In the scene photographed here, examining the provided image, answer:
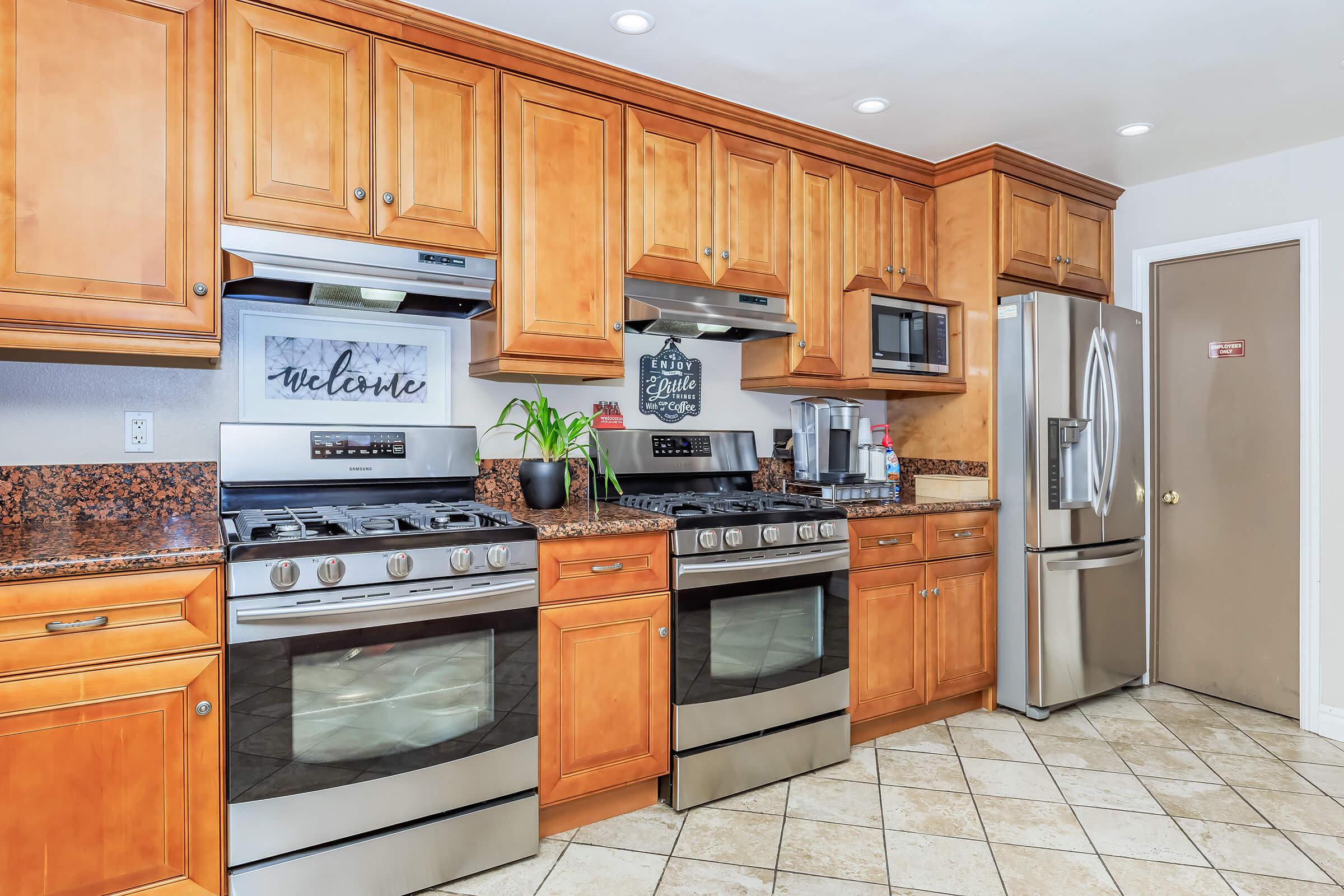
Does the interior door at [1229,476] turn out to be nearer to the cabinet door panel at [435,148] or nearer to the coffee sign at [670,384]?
the coffee sign at [670,384]

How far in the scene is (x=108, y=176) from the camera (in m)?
1.91

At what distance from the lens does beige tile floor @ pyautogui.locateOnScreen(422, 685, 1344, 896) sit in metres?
2.06

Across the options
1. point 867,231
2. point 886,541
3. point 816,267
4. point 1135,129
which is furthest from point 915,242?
point 886,541

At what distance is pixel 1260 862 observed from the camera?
2160mm

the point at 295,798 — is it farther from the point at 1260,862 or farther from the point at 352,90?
the point at 1260,862

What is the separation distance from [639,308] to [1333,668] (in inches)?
126

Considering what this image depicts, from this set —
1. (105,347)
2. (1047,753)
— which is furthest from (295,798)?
(1047,753)

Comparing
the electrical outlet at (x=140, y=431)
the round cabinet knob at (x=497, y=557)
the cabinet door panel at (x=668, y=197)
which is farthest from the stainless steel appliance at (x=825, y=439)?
the electrical outlet at (x=140, y=431)

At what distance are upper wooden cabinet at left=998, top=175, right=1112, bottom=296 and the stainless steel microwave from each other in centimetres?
37

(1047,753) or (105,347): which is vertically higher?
(105,347)

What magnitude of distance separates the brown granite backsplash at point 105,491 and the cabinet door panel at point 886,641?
223 centimetres

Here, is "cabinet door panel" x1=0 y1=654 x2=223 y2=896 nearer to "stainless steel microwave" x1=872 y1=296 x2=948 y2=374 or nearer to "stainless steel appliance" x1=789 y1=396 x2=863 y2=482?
"stainless steel appliance" x1=789 y1=396 x2=863 y2=482

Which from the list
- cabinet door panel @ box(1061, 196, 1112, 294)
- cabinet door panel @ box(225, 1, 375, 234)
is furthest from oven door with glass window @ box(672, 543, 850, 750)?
cabinet door panel @ box(1061, 196, 1112, 294)

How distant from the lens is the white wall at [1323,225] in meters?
3.12
